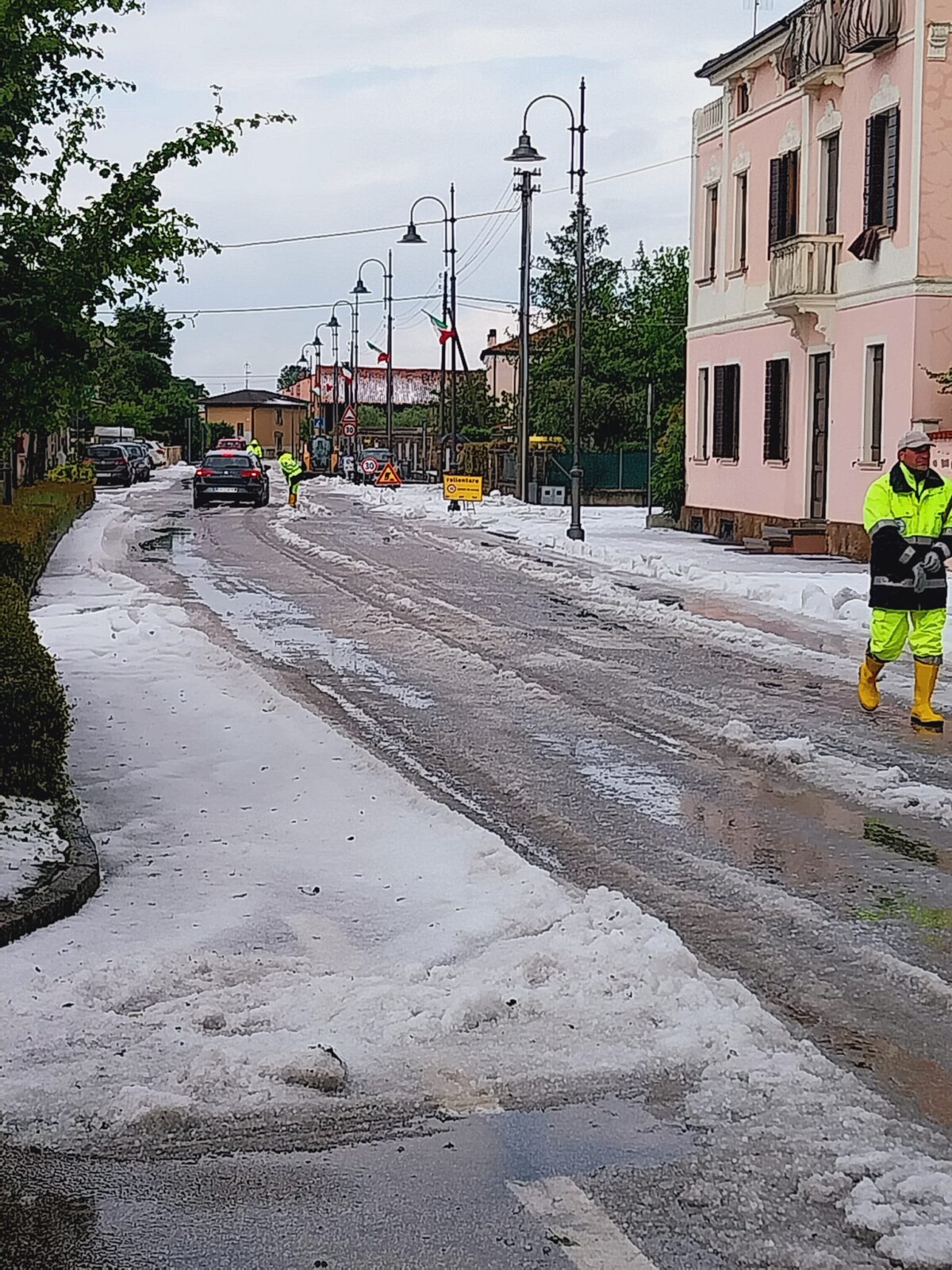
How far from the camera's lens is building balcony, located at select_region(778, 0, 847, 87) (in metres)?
27.4

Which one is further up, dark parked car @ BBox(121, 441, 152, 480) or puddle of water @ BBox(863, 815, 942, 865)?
dark parked car @ BBox(121, 441, 152, 480)

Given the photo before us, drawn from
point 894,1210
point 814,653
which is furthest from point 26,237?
point 814,653

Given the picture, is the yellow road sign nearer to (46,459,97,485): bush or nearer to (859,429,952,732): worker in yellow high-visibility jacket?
(46,459,97,485): bush

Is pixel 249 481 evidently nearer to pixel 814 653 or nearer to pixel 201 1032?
pixel 814 653

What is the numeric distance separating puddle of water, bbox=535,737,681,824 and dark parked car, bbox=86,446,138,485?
5331cm

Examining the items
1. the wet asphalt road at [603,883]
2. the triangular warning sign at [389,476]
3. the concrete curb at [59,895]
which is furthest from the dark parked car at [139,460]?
the concrete curb at [59,895]

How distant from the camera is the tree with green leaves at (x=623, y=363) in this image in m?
45.4

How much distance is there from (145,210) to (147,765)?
3042mm

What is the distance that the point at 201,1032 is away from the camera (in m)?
5.44

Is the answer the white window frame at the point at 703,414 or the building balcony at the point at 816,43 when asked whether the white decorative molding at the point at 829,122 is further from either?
the white window frame at the point at 703,414

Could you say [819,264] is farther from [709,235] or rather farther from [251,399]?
[251,399]

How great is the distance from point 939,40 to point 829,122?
389cm

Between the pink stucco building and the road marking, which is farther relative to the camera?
the pink stucco building

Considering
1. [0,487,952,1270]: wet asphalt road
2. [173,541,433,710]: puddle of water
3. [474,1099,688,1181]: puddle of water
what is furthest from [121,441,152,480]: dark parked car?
[474,1099,688,1181]: puddle of water
